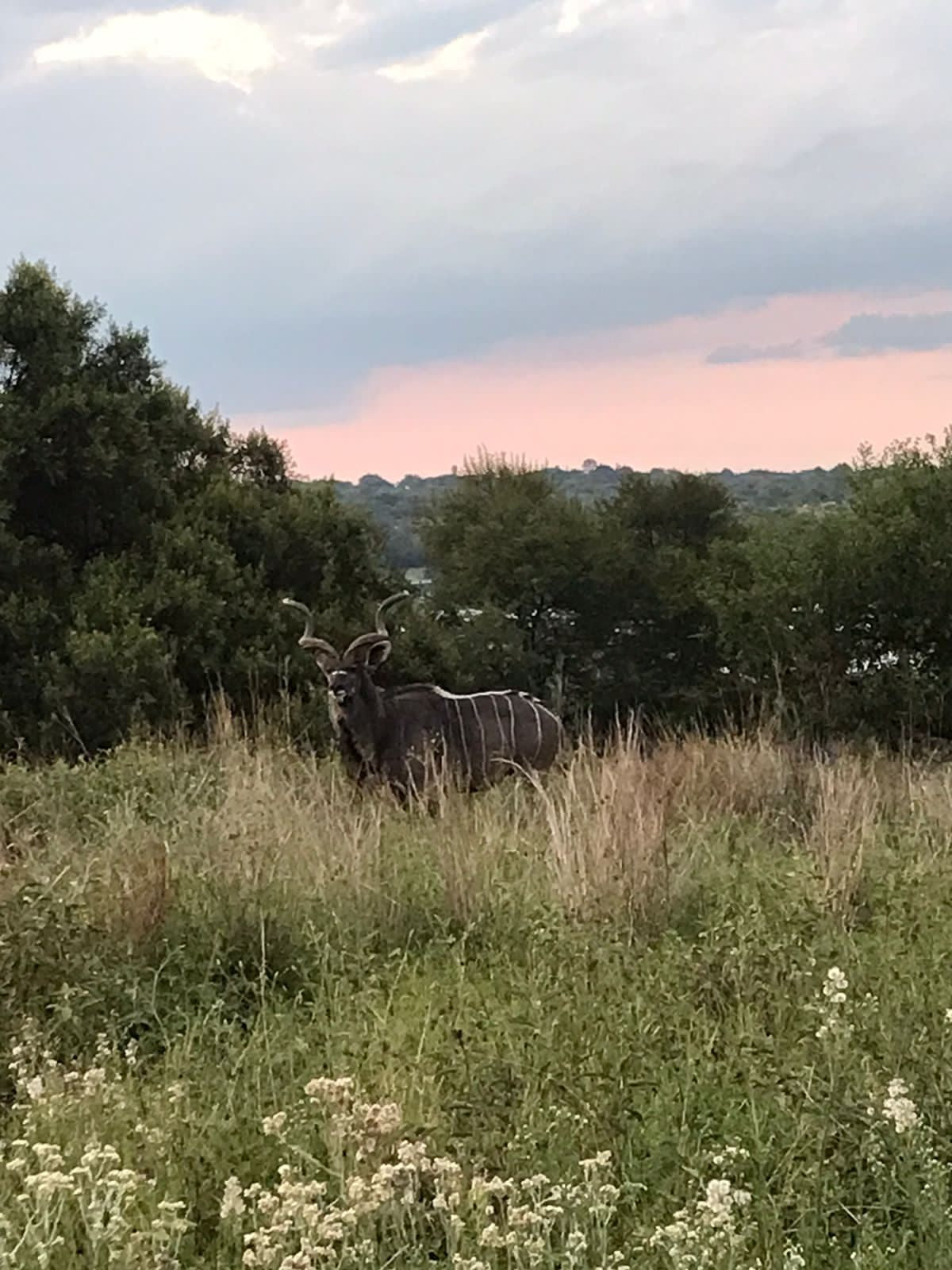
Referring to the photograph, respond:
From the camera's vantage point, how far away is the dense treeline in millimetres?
17797

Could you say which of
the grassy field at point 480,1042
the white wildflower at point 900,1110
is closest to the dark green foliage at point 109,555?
the grassy field at point 480,1042

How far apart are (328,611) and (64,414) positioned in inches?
181

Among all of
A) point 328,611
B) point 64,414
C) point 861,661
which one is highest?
point 64,414

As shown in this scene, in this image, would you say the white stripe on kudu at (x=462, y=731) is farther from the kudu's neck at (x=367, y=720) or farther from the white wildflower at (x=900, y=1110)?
Answer: the white wildflower at (x=900, y=1110)

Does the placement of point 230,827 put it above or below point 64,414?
below

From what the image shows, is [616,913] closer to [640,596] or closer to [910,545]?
[910,545]

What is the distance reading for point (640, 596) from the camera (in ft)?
143

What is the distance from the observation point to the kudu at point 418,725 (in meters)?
11.3

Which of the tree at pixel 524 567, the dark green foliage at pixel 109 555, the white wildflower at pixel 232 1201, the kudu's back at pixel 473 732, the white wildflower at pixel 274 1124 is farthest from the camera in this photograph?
the tree at pixel 524 567

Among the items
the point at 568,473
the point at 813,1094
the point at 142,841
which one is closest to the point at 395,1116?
the point at 813,1094

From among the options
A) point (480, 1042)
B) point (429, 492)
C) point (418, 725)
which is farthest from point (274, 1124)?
point (429, 492)

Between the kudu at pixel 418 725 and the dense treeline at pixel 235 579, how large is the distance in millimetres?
1062

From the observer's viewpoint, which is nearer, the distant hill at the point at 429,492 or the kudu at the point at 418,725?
the kudu at the point at 418,725

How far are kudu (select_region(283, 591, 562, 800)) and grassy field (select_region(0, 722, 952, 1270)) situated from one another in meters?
3.15
